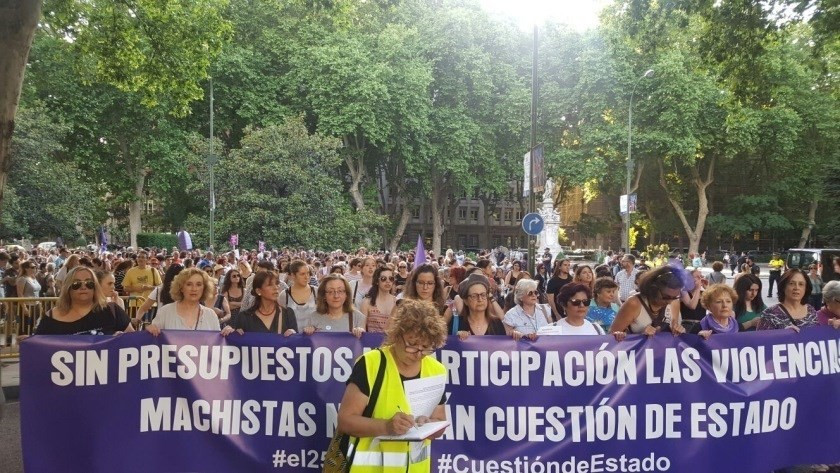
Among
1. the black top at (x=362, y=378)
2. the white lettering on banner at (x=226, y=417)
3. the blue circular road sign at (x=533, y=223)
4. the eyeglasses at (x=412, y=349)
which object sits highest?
the blue circular road sign at (x=533, y=223)

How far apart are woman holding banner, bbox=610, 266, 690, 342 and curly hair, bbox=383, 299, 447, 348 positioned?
2.63 meters

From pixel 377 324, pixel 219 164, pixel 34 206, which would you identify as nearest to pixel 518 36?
pixel 219 164

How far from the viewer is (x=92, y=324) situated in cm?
538

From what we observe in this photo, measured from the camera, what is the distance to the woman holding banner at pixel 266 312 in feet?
17.8

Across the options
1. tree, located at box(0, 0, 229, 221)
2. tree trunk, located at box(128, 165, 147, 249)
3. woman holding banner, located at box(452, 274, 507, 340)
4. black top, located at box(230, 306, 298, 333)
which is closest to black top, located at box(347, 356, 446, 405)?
black top, located at box(230, 306, 298, 333)

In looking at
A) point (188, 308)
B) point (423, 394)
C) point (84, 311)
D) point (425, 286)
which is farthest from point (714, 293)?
point (84, 311)

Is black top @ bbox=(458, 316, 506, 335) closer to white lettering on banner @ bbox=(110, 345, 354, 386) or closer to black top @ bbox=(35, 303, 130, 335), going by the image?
white lettering on banner @ bbox=(110, 345, 354, 386)

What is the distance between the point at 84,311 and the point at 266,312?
134 cm

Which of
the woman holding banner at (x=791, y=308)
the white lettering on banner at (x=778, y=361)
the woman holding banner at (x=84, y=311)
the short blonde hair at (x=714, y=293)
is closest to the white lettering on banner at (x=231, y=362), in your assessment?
the woman holding banner at (x=84, y=311)

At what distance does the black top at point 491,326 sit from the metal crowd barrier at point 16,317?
7.11 m

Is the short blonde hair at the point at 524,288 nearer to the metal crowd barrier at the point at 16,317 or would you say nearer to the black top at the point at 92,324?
the black top at the point at 92,324

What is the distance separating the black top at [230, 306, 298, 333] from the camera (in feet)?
17.5

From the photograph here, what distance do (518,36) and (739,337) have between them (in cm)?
4012

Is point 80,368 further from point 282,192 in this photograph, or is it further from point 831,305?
point 282,192
